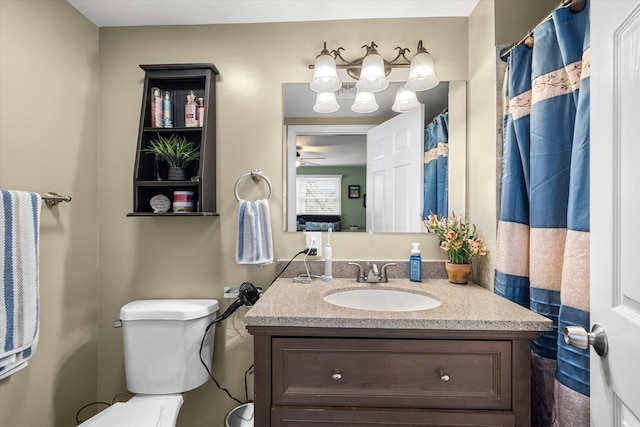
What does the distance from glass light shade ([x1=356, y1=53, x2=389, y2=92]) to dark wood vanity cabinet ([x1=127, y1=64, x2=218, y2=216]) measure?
0.74m

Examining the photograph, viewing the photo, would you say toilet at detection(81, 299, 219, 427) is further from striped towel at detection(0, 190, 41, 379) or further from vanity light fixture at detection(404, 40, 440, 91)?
vanity light fixture at detection(404, 40, 440, 91)

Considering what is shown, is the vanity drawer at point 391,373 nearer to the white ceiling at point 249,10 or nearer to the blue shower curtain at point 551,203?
the blue shower curtain at point 551,203

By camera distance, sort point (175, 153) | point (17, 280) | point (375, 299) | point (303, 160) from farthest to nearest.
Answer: point (303, 160) → point (175, 153) → point (375, 299) → point (17, 280)

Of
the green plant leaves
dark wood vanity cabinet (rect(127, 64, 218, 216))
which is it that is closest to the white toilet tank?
dark wood vanity cabinet (rect(127, 64, 218, 216))

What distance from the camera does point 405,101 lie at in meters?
1.63

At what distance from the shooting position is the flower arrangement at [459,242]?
4.82 ft

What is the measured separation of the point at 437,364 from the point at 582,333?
1.39 ft

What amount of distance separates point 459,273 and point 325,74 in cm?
110

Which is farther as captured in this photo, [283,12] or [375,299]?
[283,12]

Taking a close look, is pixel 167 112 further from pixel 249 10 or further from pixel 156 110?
pixel 249 10

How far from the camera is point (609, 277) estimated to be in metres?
0.68

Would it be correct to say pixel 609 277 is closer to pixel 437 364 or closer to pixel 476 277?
pixel 437 364

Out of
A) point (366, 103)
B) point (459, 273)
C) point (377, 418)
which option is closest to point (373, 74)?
point (366, 103)

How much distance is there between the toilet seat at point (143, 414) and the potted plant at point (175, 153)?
3.24 ft
